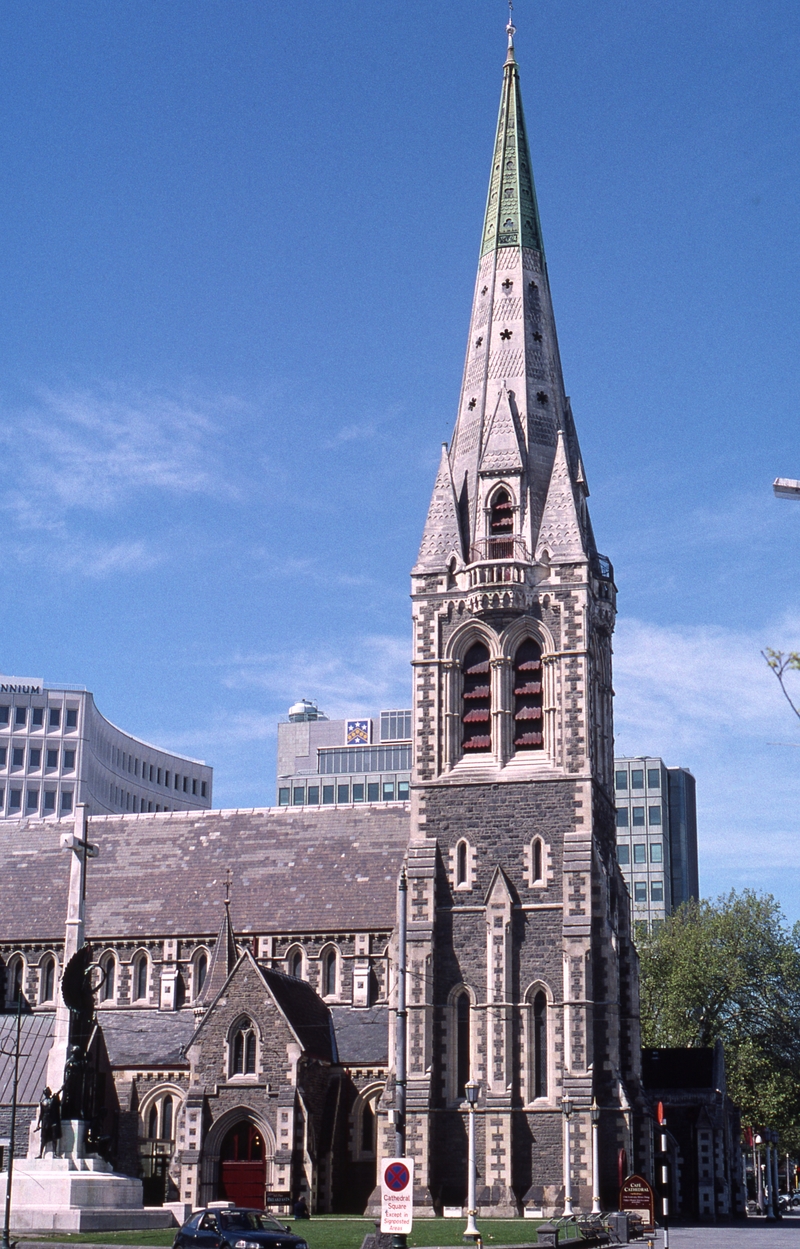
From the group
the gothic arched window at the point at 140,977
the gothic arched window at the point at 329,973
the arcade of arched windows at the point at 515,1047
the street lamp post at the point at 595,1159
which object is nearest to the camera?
the street lamp post at the point at 595,1159

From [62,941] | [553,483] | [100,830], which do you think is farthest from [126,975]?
[553,483]

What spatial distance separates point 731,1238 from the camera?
4256 cm

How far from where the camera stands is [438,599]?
56.0 meters

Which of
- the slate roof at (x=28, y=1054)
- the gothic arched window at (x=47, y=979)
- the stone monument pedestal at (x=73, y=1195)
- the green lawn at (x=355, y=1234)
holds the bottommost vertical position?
the green lawn at (x=355, y=1234)

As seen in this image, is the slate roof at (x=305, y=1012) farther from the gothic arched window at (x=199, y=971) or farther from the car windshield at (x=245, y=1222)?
the car windshield at (x=245, y=1222)

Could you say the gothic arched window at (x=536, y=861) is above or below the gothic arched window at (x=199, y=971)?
above

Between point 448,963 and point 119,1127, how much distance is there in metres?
13.2

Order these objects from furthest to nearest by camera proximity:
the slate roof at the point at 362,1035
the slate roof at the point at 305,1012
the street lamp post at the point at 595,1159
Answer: the slate roof at the point at 362,1035 → the slate roof at the point at 305,1012 → the street lamp post at the point at 595,1159

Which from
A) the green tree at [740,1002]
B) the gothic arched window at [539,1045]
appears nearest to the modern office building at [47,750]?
the green tree at [740,1002]

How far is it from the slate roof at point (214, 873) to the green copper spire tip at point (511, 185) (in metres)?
22.3

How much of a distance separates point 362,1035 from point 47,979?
12519 mm

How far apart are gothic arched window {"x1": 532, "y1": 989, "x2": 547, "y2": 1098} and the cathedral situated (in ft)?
0.22

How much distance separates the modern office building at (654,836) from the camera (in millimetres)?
131500

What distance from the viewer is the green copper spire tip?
204 ft
